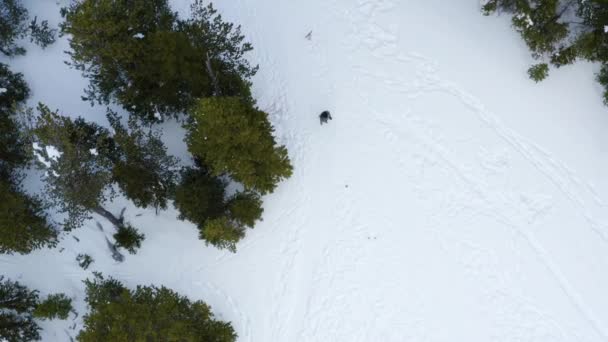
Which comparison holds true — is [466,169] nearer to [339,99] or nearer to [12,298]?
[339,99]

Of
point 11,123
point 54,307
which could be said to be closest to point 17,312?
point 54,307

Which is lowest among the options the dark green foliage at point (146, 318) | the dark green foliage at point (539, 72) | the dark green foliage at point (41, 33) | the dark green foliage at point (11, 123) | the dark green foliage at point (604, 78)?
the dark green foliage at point (146, 318)

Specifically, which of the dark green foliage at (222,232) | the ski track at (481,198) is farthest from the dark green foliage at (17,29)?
the ski track at (481,198)

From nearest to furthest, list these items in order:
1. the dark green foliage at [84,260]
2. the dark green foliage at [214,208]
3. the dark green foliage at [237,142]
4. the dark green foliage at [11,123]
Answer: the dark green foliage at [237,142] < the dark green foliage at [11,123] < the dark green foliage at [214,208] < the dark green foliage at [84,260]

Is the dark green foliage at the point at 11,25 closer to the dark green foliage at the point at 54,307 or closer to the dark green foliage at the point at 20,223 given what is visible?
the dark green foliage at the point at 20,223

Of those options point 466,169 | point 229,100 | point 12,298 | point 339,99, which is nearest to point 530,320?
point 466,169

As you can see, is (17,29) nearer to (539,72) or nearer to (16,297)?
(16,297)

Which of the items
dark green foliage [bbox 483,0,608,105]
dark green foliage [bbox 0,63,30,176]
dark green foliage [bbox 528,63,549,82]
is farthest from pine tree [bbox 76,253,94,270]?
dark green foliage [bbox 528,63,549,82]
